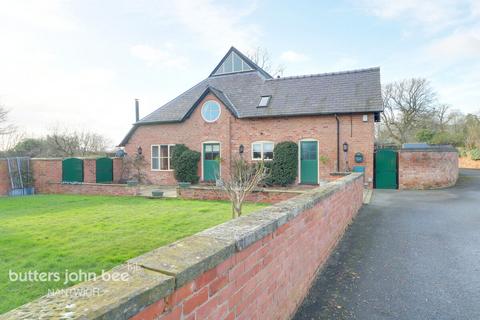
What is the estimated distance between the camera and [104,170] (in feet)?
57.8

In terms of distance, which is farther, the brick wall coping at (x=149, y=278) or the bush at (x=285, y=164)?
the bush at (x=285, y=164)

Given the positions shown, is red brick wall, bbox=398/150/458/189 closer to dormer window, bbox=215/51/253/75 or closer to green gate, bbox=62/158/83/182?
dormer window, bbox=215/51/253/75

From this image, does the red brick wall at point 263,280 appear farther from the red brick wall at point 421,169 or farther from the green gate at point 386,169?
the red brick wall at point 421,169

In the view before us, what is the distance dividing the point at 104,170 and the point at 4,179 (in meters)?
4.92

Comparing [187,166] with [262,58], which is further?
[262,58]

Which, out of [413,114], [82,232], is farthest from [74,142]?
[413,114]

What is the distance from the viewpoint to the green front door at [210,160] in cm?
1691

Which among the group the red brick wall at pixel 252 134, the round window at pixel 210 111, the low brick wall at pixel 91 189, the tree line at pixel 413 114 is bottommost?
the low brick wall at pixel 91 189

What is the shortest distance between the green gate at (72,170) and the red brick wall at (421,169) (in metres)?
17.2

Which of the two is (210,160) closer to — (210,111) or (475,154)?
(210,111)

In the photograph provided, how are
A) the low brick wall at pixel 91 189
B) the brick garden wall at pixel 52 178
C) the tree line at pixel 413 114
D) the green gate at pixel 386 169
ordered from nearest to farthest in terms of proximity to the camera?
the low brick wall at pixel 91 189, the brick garden wall at pixel 52 178, the green gate at pixel 386 169, the tree line at pixel 413 114

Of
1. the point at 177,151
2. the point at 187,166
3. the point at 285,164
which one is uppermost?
the point at 177,151

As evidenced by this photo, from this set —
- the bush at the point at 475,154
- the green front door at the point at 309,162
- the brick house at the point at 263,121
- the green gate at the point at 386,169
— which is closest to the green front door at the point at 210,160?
the brick house at the point at 263,121

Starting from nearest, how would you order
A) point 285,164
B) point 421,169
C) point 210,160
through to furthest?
point 421,169 < point 285,164 < point 210,160
